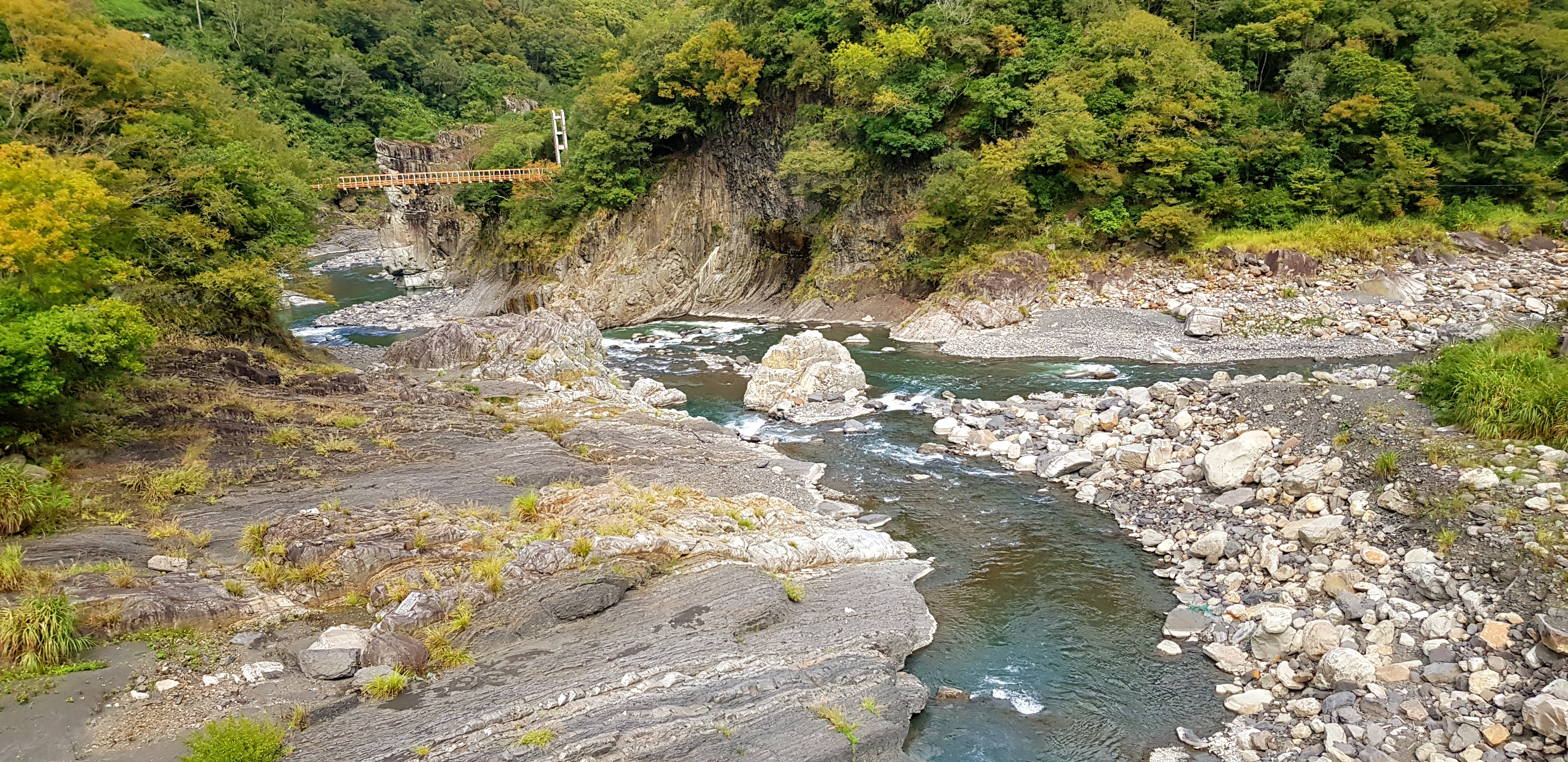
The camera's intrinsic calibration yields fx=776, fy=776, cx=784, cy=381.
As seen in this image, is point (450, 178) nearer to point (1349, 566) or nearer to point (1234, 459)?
point (1234, 459)

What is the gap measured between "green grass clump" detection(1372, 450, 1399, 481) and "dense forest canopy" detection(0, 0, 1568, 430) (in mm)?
21510

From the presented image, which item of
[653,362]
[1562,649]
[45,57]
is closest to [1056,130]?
[653,362]

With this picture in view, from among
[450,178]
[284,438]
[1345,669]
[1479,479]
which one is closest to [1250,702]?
[1345,669]

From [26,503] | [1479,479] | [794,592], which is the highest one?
[26,503]

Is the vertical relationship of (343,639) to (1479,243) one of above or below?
below

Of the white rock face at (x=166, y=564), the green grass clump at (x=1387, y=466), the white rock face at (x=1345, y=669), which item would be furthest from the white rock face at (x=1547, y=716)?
the white rock face at (x=166, y=564)

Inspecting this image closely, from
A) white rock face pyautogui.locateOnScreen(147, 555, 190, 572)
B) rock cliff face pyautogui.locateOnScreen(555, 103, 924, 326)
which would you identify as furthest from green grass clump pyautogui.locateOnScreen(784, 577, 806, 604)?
rock cliff face pyautogui.locateOnScreen(555, 103, 924, 326)

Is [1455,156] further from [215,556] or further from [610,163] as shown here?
[215,556]

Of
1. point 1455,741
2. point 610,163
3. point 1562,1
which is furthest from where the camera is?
point 610,163

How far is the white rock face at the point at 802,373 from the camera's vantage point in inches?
950

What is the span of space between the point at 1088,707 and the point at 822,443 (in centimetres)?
1128

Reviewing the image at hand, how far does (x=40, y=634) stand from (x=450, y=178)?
49467 millimetres

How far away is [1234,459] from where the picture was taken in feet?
48.9

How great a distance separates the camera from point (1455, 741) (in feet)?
27.0
